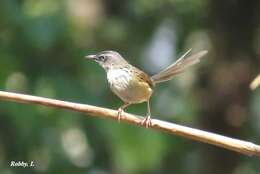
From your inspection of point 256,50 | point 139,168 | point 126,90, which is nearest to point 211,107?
point 256,50

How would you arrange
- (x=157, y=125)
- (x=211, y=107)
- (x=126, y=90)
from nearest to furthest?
(x=157, y=125) < (x=126, y=90) < (x=211, y=107)

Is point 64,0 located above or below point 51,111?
above

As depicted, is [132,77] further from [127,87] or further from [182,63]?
[182,63]

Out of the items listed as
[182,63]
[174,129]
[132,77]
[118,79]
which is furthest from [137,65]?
[174,129]

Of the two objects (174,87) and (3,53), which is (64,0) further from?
(174,87)

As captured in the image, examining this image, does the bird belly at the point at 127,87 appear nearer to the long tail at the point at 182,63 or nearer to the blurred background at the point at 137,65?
the long tail at the point at 182,63

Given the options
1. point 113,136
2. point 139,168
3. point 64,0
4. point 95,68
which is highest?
point 64,0

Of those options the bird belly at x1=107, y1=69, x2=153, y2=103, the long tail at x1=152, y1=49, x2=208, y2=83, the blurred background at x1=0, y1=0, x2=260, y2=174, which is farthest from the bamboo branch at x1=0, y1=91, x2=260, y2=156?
the blurred background at x1=0, y1=0, x2=260, y2=174

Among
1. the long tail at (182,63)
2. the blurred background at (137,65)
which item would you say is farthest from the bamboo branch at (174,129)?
the blurred background at (137,65)
